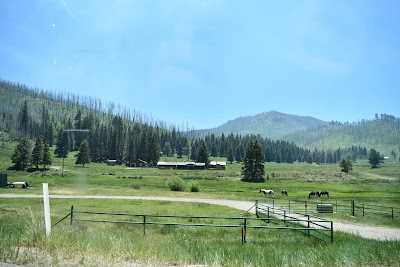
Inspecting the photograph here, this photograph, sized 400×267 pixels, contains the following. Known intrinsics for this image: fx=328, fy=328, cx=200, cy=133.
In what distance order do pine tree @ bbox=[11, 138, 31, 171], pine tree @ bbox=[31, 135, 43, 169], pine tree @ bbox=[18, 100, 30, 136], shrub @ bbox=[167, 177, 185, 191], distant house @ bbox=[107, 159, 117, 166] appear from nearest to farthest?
shrub @ bbox=[167, 177, 185, 191], pine tree @ bbox=[11, 138, 31, 171], pine tree @ bbox=[31, 135, 43, 169], distant house @ bbox=[107, 159, 117, 166], pine tree @ bbox=[18, 100, 30, 136]

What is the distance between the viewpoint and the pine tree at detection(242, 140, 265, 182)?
111m

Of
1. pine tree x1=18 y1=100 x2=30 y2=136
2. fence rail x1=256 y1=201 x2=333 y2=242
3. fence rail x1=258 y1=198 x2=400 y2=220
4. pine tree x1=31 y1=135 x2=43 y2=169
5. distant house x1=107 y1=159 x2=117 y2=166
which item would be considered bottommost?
fence rail x1=258 y1=198 x2=400 y2=220

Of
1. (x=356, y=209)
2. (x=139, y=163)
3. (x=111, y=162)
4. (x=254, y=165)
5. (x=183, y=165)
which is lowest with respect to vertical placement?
(x=356, y=209)

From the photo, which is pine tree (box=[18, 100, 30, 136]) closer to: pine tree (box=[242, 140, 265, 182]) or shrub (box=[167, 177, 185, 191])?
pine tree (box=[242, 140, 265, 182])

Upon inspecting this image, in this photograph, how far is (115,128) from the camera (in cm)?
16488

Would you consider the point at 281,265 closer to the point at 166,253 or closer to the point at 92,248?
the point at 166,253

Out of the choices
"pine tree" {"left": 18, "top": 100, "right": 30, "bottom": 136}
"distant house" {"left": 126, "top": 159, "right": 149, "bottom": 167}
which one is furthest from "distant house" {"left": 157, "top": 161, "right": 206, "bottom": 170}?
"pine tree" {"left": 18, "top": 100, "right": 30, "bottom": 136}

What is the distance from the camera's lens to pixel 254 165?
4412 inches

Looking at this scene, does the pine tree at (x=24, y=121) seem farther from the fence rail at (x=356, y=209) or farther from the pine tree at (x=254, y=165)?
the fence rail at (x=356, y=209)

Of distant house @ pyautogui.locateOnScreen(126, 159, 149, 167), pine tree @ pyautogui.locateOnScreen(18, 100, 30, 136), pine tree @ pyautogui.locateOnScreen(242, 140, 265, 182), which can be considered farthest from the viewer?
pine tree @ pyautogui.locateOnScreen(18, 100, 30, 136)

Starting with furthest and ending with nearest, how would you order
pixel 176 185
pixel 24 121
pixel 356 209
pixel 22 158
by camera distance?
pixel 24 121
pixel 22 158
pixel 176 185
pixel 356 209

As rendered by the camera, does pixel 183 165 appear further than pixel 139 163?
No

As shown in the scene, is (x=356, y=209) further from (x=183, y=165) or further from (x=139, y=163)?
(x=139, y=163)

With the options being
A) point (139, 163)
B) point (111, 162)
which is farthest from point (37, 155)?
point (139, 163)
